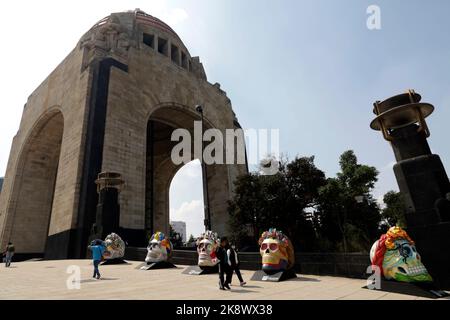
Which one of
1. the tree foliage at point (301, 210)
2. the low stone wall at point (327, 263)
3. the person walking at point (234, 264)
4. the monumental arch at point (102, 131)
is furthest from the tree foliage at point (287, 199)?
the person walking at point (234, 264)

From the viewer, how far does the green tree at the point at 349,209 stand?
21.2 m

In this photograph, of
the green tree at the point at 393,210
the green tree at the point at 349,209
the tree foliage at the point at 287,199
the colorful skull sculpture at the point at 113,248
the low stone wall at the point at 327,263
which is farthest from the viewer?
the green tree at the point at 393,210

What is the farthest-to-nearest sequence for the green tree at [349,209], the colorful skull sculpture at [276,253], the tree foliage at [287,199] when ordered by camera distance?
the green tree at [349,209]
the tree foliage at [287,199]
the colorful skull sculpture at [276,253]

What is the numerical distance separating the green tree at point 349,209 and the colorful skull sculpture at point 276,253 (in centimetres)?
1298

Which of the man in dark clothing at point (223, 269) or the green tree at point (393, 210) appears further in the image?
the green tree at point (393, 210)

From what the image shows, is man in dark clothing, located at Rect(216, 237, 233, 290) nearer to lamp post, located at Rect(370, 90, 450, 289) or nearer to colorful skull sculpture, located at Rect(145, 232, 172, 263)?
lamp post, located at Rect(370, 90, 450, 289)

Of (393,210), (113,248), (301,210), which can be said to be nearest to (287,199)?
(301,210)

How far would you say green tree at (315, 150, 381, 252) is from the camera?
21203mm

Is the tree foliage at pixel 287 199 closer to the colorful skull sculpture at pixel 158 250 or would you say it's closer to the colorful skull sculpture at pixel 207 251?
the colorful skull sculpture at pixel 158 250

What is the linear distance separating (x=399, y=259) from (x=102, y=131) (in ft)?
55.1

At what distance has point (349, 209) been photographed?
78.2 feet

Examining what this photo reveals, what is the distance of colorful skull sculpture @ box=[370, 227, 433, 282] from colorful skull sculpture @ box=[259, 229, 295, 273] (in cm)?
221

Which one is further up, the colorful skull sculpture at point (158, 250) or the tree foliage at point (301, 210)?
the tree foliage at point (301, 210)

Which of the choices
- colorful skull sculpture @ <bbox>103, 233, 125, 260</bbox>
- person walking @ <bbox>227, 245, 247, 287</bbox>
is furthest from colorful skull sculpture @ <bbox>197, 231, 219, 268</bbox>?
colorful skull sculpture @ <bbox>103, 233, 125, 260</bbox>
